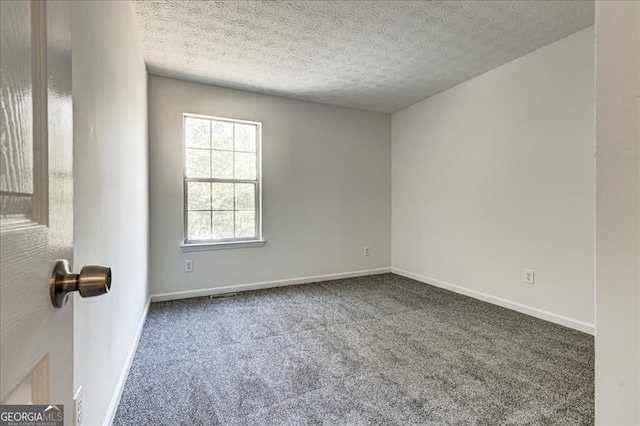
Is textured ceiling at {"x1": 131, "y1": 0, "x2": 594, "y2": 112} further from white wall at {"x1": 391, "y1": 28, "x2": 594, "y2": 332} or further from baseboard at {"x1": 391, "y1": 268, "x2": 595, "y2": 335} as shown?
baseboard at {"x1": 391, "y1": 268, "x2": 595, "y2": 335}

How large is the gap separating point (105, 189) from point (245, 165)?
7.53 feet

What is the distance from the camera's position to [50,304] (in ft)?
1.44

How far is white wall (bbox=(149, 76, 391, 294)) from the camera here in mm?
3211

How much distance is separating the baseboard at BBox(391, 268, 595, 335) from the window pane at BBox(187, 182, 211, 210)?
2862 mm

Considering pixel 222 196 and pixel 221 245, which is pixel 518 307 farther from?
pixel 222 196

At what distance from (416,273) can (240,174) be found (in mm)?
2652

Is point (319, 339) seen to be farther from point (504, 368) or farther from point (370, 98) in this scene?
point (370, 98)

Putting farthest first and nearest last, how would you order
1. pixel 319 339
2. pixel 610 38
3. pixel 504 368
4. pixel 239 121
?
pixel 239 121, pixel 319 339, pixel 504 368, pixel 610 38

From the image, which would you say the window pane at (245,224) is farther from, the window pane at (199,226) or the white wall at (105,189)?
the white wall at (105,189)

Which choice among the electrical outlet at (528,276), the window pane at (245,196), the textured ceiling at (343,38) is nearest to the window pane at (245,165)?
the window pane at (245,196)

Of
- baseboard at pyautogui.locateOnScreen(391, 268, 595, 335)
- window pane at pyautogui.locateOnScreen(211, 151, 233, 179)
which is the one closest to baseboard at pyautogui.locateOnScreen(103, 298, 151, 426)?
window pane at pyautogui.locateOnScreen(211, 151, 233, 179)

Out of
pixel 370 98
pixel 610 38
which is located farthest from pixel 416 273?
pixel 610 38

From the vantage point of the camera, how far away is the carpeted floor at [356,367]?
4.91ft

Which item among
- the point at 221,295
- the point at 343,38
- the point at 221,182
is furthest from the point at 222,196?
the point at 343,38
